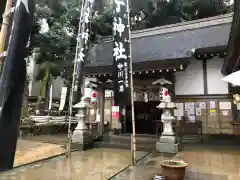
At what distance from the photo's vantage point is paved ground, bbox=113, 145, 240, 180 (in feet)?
16.6

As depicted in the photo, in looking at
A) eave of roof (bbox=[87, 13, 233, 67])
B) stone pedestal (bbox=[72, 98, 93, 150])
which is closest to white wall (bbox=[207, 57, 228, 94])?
eave of roof (bbox=[87, 13, 233, 67])

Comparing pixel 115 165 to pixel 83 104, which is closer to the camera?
pixel 115 165

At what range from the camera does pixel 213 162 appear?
6.33 meters

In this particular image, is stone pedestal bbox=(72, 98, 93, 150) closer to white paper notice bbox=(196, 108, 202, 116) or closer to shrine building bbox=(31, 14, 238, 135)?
shrine building bbox=(31, 14, 238, 135)

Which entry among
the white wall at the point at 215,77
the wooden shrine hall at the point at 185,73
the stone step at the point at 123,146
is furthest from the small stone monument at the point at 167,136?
the white wall at the point at 215,77

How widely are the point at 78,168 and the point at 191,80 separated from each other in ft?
23.4

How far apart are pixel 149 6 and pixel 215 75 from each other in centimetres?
1192

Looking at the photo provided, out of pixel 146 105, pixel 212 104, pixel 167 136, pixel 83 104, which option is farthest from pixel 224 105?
pixel 83 104

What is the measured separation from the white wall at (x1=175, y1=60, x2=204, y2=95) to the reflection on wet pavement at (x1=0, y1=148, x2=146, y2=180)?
456 centimetres

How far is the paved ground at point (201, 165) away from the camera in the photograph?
5.06 meters

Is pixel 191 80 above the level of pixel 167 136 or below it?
above

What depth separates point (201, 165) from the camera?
19.7 ft

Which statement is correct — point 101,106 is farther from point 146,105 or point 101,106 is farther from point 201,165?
point 201,165

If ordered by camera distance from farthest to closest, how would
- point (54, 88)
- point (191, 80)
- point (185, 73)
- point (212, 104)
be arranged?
point (54, 88)
point (185, 73)
point (191, 80)
point (212, 104)
